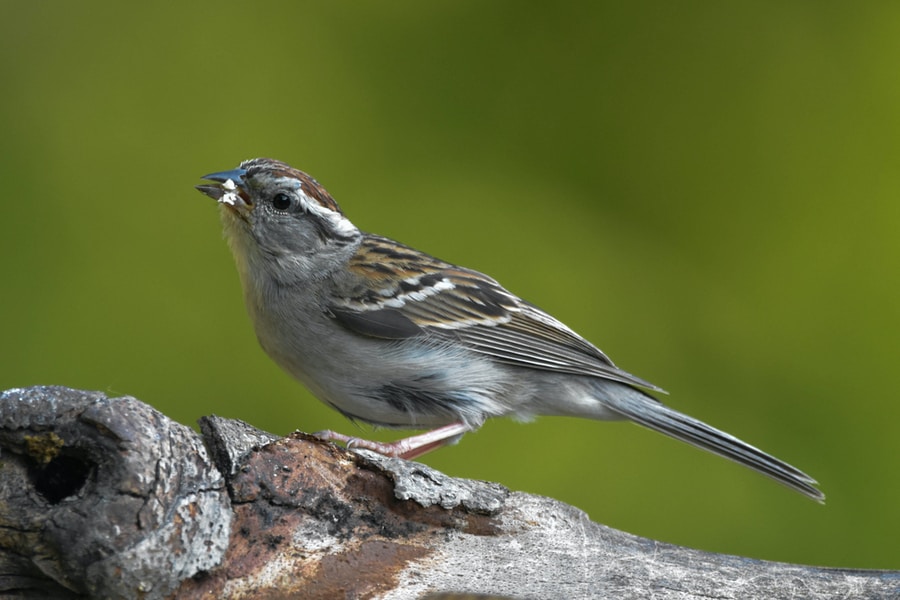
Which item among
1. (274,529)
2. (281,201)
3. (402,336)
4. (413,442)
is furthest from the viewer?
(281,201)

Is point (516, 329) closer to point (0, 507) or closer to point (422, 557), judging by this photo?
point (422, 557)

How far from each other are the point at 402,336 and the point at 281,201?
0.54 m

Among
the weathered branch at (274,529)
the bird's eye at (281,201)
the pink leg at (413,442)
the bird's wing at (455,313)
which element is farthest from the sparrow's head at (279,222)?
the weathered branch at (274,529)

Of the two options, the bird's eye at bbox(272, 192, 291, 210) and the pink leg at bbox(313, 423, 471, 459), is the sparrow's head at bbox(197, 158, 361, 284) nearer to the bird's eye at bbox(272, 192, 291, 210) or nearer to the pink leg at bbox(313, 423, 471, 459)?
the bird's eye at bbox(272, 192, 291, 210)

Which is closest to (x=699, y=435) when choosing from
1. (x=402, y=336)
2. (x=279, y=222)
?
(x=402, y=336)

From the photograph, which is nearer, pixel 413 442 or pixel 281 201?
pixel 413 442

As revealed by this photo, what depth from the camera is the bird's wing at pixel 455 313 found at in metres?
2.66

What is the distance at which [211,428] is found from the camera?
5.51 feet

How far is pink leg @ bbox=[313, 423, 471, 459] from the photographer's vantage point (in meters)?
2.19

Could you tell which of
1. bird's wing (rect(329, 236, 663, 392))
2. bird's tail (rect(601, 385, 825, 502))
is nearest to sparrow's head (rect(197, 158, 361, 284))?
bird's wing (rect(329, 236, 663, 392))

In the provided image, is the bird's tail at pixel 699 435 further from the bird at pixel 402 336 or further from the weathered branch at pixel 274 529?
the weathered branch at pixel 274 529

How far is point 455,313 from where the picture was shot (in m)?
2.80

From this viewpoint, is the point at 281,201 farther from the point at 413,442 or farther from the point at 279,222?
the point at 413,442

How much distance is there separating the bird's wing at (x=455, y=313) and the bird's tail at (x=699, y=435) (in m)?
0.11
